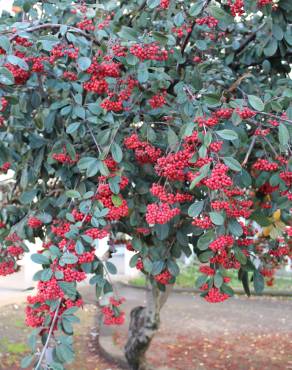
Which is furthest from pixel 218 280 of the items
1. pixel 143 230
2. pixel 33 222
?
pixel 33 222

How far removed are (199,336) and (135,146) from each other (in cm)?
440

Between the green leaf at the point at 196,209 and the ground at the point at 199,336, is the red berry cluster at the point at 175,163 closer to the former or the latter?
the green leaf at the point at 196,209

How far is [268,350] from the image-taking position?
5797 mm

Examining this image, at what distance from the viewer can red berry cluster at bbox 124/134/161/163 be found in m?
2.24

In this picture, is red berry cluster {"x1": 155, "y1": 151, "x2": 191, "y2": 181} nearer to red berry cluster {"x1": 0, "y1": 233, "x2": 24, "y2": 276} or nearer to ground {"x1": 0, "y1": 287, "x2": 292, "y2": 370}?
red berry cluster {"x1": 0, "y1": 233, "x2": 24, "y2": 276}

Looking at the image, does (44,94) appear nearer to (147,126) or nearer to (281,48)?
(147,126)

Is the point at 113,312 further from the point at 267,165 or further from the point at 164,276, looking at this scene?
the point at 267,165

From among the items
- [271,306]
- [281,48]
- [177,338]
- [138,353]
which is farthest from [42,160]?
[271,306]

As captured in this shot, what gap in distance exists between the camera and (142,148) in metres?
2.29

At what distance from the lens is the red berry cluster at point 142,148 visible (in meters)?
2.24

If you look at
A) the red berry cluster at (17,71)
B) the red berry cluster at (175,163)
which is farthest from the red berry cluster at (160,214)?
the red berry cluster at (17,71)

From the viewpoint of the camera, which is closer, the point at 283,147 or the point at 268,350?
the point at 283,147

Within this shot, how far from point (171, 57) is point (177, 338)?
13.5 ft

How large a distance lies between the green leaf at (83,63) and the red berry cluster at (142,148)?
12.3 inches
